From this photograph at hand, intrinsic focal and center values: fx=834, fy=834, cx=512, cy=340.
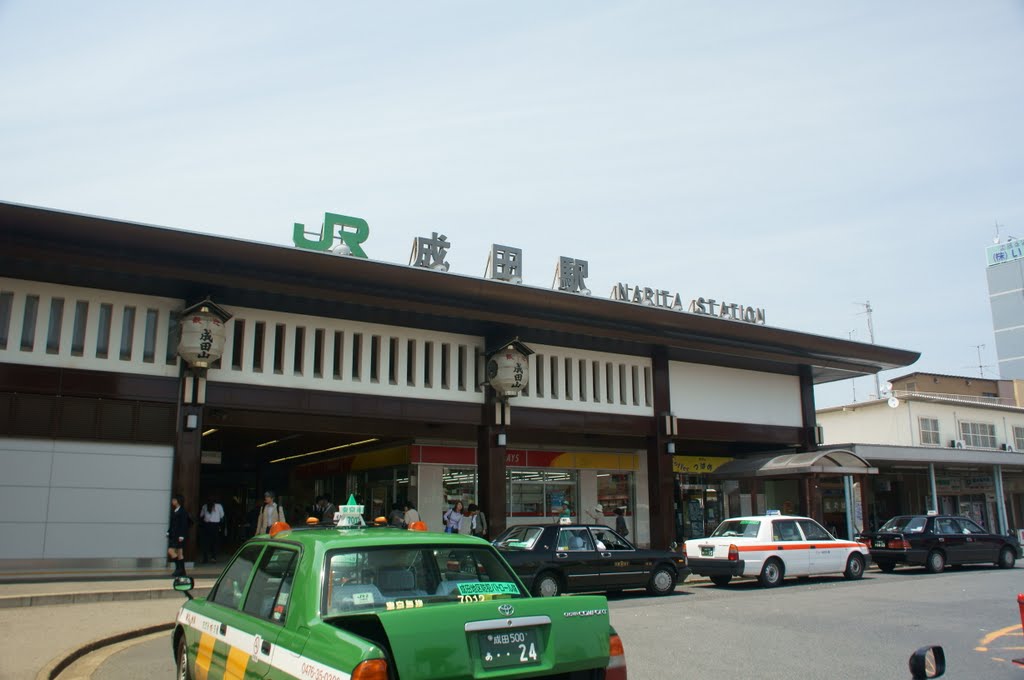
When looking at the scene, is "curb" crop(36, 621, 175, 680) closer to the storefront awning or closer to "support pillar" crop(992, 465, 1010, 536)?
the storefront awning

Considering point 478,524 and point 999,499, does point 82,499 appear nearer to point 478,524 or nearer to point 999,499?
point 478,524

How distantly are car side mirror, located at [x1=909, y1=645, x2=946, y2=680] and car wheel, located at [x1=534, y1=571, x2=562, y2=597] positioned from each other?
11.2 meters

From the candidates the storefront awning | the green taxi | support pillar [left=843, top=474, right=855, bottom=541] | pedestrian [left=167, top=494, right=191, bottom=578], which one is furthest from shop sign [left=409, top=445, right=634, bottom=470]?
the green taxi

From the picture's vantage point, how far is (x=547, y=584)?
51.1ft

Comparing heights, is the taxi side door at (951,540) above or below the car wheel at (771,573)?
above

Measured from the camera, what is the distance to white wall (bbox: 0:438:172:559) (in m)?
16.2

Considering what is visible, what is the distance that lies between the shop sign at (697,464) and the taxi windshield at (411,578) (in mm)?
23669

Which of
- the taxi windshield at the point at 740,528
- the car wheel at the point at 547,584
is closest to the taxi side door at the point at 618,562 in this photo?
the car wheel at the point at 547,584

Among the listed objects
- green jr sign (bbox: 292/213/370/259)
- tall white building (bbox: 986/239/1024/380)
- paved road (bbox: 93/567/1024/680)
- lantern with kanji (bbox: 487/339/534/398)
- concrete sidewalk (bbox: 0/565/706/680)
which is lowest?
paved road (bbox: 93/567/1024/680)

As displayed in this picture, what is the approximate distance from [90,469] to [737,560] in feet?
44.2

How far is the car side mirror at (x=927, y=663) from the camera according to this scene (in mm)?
4504

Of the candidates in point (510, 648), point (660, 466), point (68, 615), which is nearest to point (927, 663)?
point (510, 648)

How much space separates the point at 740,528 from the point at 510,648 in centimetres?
1515

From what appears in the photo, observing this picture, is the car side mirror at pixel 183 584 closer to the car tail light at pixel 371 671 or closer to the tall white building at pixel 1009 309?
the car tail light at pixel 371 671
